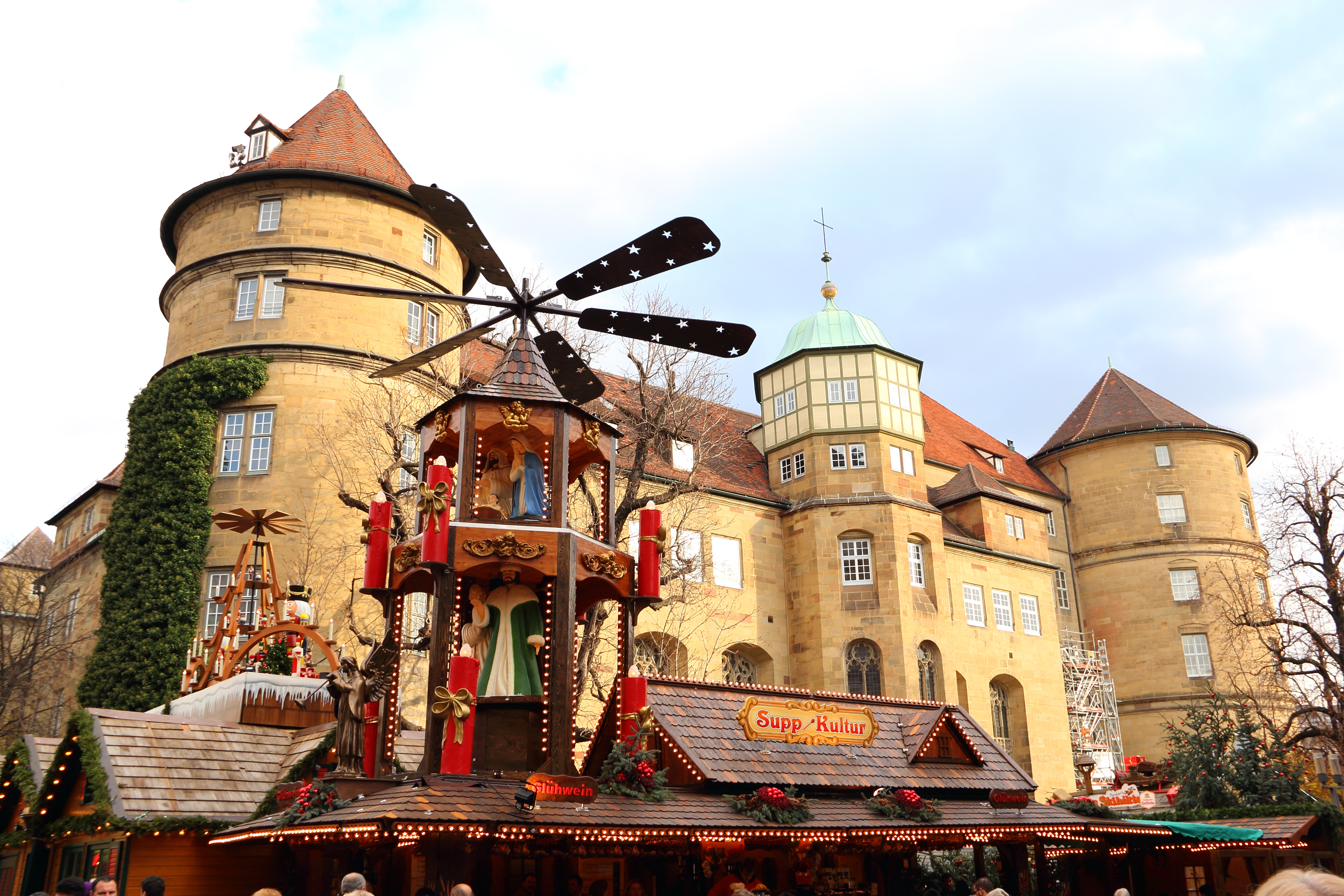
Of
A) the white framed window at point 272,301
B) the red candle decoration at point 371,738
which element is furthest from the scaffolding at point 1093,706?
the red candle decoration at point 371,738

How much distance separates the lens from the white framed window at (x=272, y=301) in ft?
95.9

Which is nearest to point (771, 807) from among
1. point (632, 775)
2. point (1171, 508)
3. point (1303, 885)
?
point (632, 775)

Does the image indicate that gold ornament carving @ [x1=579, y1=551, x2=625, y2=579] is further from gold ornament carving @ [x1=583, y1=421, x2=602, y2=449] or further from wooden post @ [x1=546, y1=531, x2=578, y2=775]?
gold ornament carving @ [x1=583, y1=421, x2=602, y2=449]

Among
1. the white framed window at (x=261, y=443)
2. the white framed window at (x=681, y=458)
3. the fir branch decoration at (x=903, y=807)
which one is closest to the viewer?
the fir branch decoration at (x=903, y=807)

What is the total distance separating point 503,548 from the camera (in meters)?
13.8

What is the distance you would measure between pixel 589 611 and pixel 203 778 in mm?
8271

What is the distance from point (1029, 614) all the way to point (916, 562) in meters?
6.84

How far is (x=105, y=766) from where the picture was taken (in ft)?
51.2

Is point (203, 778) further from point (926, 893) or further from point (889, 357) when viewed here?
point (889, 357)

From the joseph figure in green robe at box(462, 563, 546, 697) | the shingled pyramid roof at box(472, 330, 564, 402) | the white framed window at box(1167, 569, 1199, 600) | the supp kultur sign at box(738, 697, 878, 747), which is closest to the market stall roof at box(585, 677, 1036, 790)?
the supp kultur sign at box(738, 697, 878, 747)

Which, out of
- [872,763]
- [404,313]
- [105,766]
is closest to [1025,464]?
[404,313]

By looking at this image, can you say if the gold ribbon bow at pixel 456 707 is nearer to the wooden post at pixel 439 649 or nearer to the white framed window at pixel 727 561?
the wooden post at pixel 439 649

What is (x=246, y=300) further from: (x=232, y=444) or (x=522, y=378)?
(x=522, y=378)

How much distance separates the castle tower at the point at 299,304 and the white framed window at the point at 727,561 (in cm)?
1086
